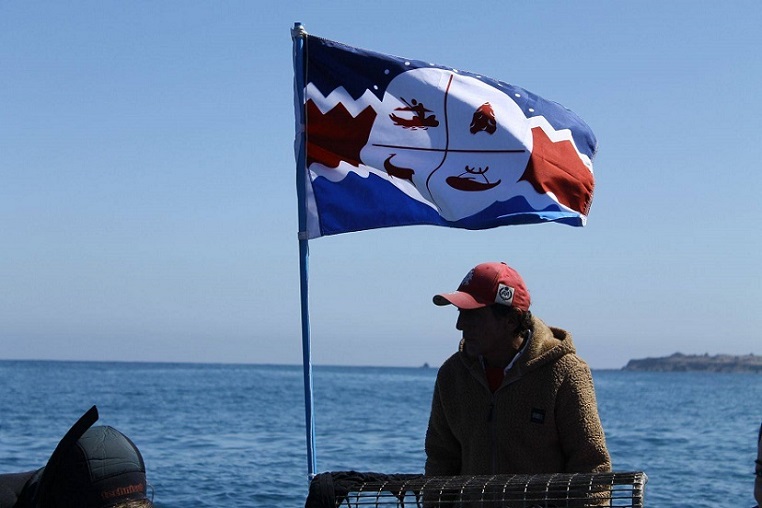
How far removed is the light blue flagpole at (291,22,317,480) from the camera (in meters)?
5.88

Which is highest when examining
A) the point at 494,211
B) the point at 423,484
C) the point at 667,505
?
the point at 494,211

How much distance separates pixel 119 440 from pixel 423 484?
5.06 feet

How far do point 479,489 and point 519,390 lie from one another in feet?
1.67

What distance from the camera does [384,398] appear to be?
57.3 metres

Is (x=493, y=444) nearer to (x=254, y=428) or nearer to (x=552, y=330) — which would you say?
(x=552, y=330)

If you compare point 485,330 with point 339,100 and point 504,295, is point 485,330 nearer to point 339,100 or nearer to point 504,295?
point 504,295

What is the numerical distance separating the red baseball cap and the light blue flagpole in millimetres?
1599

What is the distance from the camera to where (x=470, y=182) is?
6660 mm

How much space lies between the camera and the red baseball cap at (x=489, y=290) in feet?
14.5

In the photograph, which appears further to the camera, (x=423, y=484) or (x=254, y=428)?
(x=254, y=428)

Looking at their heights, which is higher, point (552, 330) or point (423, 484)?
point (552, 330)

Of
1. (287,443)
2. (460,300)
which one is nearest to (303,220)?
(460,300)

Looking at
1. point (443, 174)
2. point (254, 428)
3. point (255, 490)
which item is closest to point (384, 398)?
point (254, 428)

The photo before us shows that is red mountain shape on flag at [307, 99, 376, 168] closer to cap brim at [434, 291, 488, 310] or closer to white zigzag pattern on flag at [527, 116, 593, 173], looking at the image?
white zigzag pattern on flag at [527, 116, 593, 173]
